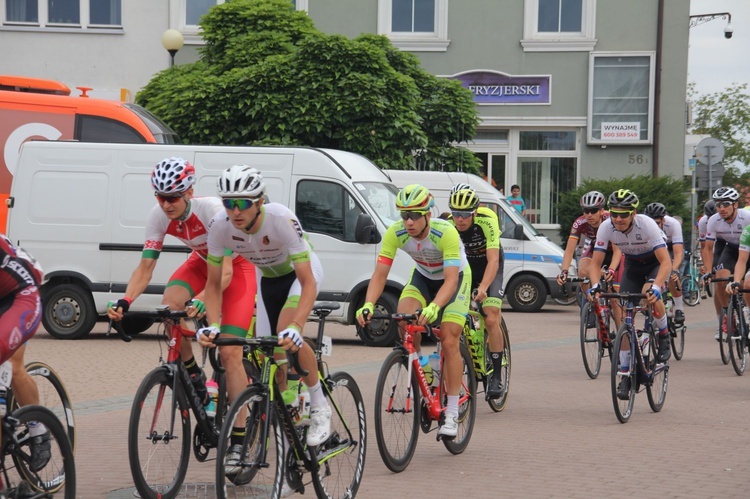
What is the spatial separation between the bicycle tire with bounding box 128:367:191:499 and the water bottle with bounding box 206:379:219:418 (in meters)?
0.33

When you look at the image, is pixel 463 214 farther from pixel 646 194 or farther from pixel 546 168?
pixel 546 168

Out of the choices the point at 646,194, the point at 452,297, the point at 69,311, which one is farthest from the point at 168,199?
the point at 646,194

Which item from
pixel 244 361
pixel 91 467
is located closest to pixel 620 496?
pixel 244 361

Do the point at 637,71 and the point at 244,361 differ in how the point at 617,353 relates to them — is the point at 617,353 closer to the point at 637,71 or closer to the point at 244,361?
the point at 244,361

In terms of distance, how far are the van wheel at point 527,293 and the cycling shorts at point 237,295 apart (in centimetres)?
1455

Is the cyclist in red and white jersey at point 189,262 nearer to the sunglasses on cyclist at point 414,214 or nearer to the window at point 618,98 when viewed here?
the sunglasses on cyclist at point 414,214

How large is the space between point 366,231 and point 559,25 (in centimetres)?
1812

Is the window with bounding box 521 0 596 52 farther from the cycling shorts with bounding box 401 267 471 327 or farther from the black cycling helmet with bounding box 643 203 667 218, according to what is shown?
the cycling shorts with bounding box 401 267 471 327

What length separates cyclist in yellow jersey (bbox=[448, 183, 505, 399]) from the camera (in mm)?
9977

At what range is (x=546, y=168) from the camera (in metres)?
32.2

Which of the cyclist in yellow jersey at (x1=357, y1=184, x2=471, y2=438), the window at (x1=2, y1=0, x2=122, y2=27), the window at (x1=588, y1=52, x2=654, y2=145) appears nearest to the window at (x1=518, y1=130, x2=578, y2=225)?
the window at (x1=588, y1=52, x2=654, y2=145)

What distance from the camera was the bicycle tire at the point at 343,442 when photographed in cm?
649

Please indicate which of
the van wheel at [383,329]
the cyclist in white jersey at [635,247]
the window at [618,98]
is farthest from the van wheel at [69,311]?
the window at [618,98]

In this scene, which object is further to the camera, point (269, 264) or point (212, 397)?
point (212, 397)
